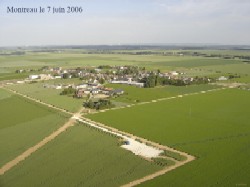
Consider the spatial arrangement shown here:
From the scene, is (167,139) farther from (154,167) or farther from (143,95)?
(143,95)

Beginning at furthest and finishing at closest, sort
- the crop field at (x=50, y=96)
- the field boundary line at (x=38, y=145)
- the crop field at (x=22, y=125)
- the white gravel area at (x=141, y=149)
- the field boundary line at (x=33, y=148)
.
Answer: the crop field at (x=50, y=96)
the crop field at (x=22, y=125)
the white gravel area at (x=141, y=149)
the field boundary line at (x=38, y=145)
the field boundary line at (x=33, y=148)

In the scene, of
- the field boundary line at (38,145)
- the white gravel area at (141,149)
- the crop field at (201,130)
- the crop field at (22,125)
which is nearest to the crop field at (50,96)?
the crop field at (22,125)

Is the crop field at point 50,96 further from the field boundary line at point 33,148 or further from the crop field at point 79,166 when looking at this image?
the crop field at point 79,166

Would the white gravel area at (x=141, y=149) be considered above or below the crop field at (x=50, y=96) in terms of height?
below

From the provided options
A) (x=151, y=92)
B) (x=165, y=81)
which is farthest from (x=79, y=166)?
(x=165, y=81)

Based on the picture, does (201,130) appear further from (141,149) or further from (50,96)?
(50,96)

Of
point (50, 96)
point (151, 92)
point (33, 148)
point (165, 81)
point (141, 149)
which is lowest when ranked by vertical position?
point (33, 148)

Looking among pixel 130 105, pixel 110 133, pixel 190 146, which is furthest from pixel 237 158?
pixel 130 105

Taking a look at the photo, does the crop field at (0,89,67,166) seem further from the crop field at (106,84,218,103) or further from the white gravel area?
the crop field at (106,84,218,103)
